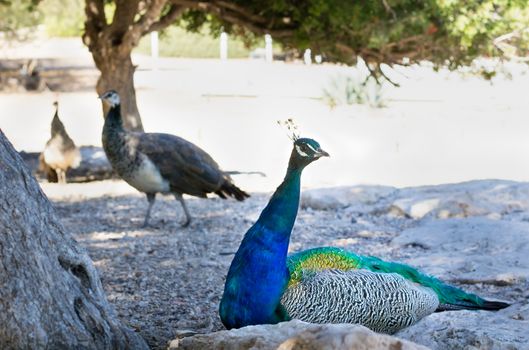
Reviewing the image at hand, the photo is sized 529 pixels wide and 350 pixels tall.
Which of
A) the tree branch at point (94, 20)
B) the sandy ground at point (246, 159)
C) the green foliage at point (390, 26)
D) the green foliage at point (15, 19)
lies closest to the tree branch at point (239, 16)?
the green foliage at point (390, 26)

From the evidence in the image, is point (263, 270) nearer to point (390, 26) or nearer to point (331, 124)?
point (390, 26)

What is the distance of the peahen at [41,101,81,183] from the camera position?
→ 12.0m

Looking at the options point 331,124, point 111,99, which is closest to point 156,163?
point 111,99

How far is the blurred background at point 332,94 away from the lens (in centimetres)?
1046

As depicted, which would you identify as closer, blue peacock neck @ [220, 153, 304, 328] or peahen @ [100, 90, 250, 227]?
blue peacock neck @ [220, 153, 304, 328]

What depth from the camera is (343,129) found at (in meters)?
18.4

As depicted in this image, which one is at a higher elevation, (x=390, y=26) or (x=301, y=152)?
(x=390, y=26)

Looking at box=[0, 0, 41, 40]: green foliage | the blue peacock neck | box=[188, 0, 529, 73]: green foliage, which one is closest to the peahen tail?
the blue peacock neck

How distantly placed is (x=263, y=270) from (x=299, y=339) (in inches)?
48.3

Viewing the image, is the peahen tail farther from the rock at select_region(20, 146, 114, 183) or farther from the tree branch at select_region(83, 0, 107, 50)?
the rock at select_region(20, 146, 114, 183)

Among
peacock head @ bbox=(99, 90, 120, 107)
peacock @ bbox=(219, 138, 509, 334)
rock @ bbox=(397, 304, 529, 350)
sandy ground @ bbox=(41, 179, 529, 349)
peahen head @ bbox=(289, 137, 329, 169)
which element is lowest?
sandy ground @ bbox=(41, 179, 529, 349)

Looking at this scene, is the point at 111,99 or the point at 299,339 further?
the point at 111,99

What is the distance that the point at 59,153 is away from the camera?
1201 centimetres

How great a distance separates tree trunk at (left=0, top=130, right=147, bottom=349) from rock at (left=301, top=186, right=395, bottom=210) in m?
6.15
